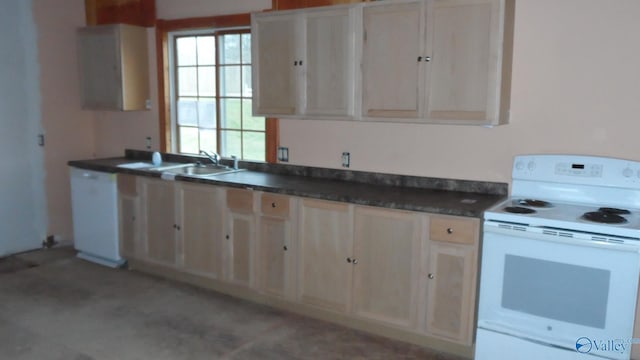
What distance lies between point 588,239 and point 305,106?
6.47ft

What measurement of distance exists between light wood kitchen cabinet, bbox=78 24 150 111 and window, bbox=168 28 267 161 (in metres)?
0.28

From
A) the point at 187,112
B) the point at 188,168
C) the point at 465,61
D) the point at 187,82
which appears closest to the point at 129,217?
the point at 188,168

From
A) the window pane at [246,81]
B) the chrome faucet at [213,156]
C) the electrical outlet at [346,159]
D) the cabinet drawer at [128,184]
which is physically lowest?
the cabinet drawer at [128,184]

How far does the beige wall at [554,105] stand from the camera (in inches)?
119

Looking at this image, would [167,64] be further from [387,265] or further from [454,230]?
[454,230]

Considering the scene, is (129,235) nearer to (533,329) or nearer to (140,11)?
(140,11)

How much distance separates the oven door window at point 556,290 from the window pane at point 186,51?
332 cm

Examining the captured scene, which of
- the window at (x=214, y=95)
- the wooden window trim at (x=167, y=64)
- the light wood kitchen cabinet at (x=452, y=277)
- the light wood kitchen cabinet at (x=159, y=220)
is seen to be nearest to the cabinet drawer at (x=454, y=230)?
the light wood kitchen cabinet at (x=452, y=277)

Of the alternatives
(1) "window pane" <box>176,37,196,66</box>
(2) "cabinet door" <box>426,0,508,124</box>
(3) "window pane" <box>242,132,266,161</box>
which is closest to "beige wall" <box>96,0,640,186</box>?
(2) "cabinet door" <box>426,0,508,124</box>

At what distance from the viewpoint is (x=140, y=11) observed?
5.03 meters

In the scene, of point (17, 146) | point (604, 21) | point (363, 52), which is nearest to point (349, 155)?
point (363, 52)

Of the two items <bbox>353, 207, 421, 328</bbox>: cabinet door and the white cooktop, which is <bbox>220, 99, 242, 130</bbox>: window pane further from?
the white cooktop

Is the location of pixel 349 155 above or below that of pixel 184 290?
above

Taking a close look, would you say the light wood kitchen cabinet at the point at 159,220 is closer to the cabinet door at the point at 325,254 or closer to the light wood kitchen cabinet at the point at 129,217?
the light wood kitchen cabinet at the point at 129,217
